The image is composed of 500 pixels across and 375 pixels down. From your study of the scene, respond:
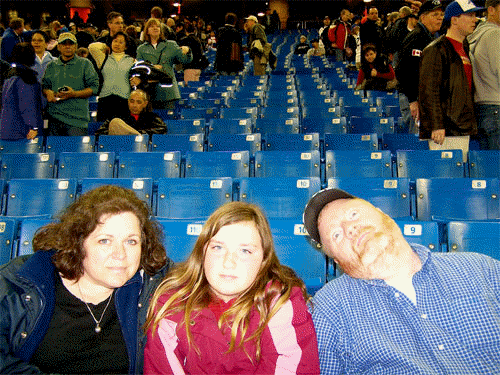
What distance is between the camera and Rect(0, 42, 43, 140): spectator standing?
5246 millimetres

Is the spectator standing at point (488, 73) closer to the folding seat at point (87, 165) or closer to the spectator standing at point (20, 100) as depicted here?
the folding seat at point (87, 165)

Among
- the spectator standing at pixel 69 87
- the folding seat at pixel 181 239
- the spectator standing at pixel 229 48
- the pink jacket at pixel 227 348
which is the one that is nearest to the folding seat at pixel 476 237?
the pink jacket at pixel 227 348

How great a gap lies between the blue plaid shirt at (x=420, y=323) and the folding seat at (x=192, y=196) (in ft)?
5.92

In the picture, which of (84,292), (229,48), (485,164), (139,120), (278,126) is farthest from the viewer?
(229,48)

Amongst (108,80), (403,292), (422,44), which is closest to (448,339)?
(403,292)

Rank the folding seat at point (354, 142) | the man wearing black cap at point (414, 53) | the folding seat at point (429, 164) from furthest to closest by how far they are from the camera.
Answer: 1. the folding seat at point (354, 142)
2. the man wearing black cap at point (414, 53)
3. the folding seat at point (429, 164)

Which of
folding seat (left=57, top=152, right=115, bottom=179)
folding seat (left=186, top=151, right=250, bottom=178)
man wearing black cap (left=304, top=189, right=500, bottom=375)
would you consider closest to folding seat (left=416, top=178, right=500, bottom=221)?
man wearing black cap (left=304, top=189, right=500, bottom=375)

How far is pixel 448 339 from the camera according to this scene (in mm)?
1561

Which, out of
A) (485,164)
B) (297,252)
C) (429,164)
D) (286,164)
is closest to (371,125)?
(429,164)

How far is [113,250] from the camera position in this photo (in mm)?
1664

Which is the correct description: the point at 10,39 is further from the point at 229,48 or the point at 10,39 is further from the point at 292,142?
the point at 292,142

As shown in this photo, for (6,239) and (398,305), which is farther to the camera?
(6,239)

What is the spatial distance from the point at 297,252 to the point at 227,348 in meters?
1.04

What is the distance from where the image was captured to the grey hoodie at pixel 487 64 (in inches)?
157
